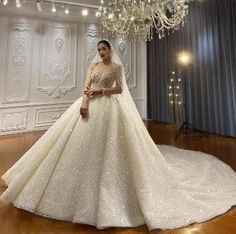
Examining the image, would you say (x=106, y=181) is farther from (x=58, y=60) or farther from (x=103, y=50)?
(x=58, y=60)

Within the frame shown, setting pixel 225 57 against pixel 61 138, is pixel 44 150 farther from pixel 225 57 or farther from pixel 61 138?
pixel 225 57

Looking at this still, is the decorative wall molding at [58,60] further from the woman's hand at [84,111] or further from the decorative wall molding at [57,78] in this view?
the woman's hand at [84,111]

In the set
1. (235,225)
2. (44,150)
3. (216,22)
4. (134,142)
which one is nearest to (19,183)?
(44,150)

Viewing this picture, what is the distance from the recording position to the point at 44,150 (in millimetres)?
2174

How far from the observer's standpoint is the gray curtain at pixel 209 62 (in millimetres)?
4914

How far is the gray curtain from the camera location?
16.1 ft

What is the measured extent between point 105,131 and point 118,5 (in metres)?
2.85

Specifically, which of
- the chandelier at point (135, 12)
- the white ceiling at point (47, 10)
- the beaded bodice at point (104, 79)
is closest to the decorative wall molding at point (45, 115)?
the white ceiling at point (47, 10)

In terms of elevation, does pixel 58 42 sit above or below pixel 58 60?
above

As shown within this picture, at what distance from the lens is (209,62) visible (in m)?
5.35

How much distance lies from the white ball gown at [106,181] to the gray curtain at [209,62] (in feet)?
10.2

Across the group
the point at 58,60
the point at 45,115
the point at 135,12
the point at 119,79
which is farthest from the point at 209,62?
the point at 45,115

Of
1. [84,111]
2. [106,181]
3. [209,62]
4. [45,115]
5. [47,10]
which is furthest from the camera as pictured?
[45,115]

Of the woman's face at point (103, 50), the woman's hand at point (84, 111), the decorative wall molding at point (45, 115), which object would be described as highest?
the woman's face at point (103, 50)
